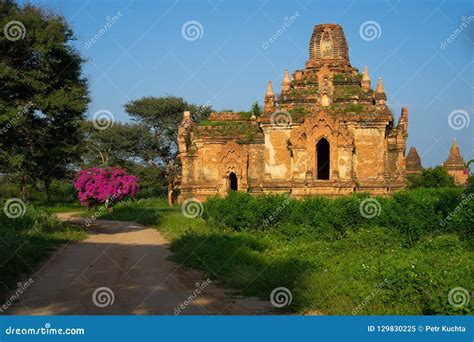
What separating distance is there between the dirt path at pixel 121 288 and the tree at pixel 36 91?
19.1 ft

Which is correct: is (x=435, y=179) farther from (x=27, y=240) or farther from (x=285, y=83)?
(x=27, y=240)

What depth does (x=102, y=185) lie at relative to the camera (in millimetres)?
29062

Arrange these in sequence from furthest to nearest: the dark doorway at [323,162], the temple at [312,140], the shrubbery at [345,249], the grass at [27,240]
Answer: the dark doorway at [323,162]
the temple at [312,140]
the grass at [27,240]
the shrubbery at [345,249]

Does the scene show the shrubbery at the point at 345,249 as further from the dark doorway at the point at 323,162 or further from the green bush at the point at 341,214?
the dark doorway at the point at 323,162

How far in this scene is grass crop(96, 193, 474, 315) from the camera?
1060 cm

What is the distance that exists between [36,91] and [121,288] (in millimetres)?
12560

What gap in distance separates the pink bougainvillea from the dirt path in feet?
35.4

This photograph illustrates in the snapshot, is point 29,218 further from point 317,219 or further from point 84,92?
point 317,219

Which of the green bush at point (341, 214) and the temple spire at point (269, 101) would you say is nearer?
the green bush at point (341, 214)

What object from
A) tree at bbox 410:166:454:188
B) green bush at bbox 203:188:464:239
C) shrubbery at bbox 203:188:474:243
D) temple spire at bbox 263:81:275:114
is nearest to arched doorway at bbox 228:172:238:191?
temple spire at bbox 263:81:275:114

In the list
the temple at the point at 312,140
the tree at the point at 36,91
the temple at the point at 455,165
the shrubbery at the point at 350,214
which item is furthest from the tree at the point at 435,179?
the tree at the point at 36,91

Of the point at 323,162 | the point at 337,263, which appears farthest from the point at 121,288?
the point at 323,162

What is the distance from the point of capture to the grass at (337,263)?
34.8ft

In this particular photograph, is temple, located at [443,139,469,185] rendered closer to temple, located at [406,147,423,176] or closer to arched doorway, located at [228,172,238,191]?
temple, located at [406,147,423,176]
